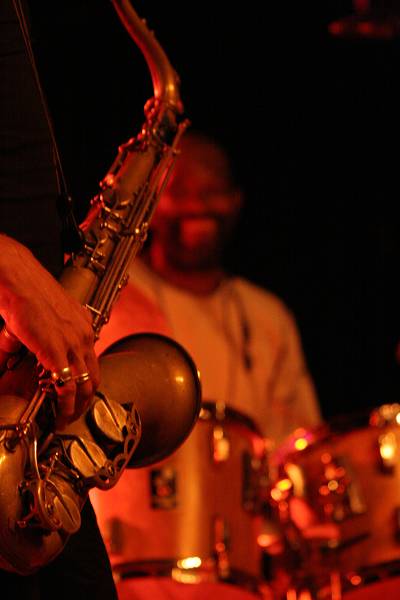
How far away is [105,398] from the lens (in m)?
1.84

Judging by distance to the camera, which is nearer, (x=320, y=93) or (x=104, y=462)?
(x=104, y=462)

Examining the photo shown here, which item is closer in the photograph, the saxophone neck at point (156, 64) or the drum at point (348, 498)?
the saxophone neck at point (156, 64)

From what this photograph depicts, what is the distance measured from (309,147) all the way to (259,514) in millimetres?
2408

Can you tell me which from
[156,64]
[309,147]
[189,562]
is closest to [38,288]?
[156,64]

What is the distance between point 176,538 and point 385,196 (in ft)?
8.90

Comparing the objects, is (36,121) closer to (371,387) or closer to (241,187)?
(241,187)

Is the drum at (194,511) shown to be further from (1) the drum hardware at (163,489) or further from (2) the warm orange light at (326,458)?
(2) the warm orange light at (326,458)

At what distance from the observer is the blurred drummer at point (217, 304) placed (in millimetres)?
4668

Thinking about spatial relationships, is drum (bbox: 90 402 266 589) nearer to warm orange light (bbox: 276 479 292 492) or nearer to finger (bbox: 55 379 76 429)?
warm orange light (bbox: 276 479 292 492)

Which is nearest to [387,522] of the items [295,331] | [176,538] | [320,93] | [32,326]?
[176,538]

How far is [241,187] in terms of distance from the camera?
203 inches

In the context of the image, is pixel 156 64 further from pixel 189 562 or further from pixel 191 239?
pixel 191 239

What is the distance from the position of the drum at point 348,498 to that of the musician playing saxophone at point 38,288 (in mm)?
1718

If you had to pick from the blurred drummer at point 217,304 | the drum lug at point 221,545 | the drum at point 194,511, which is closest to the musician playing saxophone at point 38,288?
the drum at point 194,511
